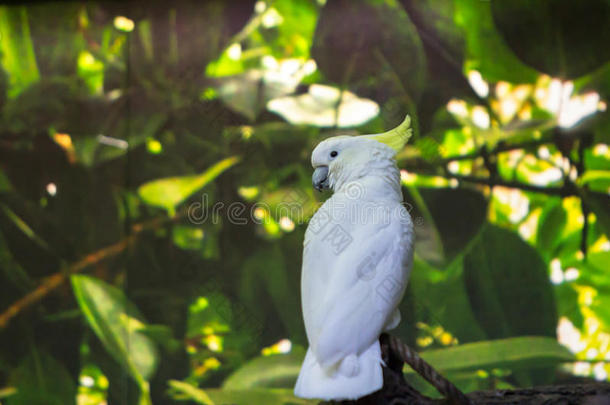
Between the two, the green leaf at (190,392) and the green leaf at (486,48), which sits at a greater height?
the green leaf at (486,48)

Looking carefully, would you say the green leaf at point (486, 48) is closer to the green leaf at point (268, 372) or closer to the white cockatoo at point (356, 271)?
the white cockatoo at point (356, 271)

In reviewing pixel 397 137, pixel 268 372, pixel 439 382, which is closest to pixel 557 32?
pixel 397 137

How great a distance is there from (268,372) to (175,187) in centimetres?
101

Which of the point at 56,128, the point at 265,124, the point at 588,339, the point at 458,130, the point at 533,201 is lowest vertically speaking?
the point at 588,339

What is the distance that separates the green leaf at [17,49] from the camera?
2.97 meters

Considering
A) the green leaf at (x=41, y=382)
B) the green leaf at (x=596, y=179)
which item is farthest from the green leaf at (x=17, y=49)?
the green leaf at (x=596, y=179)

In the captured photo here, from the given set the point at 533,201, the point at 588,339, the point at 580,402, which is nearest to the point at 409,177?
the point at 533,201

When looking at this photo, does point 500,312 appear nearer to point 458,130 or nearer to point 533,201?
point 533,201

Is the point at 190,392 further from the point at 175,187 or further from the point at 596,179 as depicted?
the point at 596,179

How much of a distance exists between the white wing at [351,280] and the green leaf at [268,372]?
3.84 feet

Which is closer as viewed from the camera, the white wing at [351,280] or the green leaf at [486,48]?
the white wing at [351,280]

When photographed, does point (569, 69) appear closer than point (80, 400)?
Yes

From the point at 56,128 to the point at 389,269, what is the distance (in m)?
2.30

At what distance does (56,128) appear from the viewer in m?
2.88
